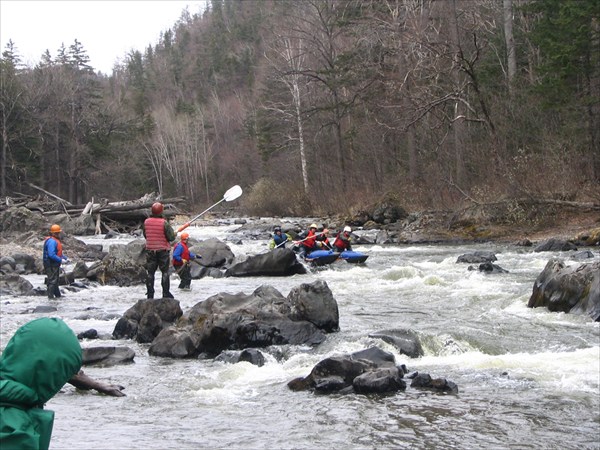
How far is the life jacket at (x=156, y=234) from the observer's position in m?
11.2

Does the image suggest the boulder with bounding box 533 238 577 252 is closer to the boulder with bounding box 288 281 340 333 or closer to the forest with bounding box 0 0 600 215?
the forest with bounding box 0 0 600 215

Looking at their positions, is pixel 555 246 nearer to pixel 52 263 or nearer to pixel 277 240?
pixel 277 240

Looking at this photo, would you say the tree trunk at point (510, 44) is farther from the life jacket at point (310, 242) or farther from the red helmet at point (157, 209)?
the red helmet at point (157, 209)

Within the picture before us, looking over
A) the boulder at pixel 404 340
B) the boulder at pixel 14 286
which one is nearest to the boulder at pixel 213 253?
the boulder at pixel 14 286

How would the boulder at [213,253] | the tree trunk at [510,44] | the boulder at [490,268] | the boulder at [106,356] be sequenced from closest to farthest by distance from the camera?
the boulder at [106,356] < the boulder at [490,268] < the boulder at [213,253] < the tree trunk at [510,44]

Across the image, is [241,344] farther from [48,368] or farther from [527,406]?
[48,368]

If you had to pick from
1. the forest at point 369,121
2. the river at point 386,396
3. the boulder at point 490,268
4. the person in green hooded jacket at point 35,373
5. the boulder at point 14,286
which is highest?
the forest at point 369,121

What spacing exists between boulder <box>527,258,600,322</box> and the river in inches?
8.7

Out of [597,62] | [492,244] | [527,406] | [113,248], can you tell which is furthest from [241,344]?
[597,62]

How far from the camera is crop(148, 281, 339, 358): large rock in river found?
8836 mm

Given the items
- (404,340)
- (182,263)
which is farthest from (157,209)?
(404,340)

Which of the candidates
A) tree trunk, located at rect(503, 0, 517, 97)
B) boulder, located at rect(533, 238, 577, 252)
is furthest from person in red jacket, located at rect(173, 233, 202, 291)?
tree trunk, located at rect(503, 0, 517, 97)

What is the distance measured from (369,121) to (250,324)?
27.0 meters

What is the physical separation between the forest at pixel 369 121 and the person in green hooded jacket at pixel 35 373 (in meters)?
19.1
